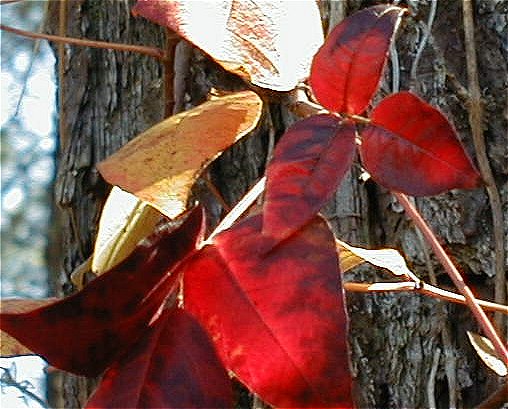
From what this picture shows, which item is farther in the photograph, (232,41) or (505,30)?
(505,30)

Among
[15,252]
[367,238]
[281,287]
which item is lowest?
[15,252]

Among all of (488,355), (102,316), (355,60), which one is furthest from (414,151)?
(488,355)

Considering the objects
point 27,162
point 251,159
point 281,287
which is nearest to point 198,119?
point 281,287

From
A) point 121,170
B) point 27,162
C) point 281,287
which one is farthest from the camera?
point 27,162

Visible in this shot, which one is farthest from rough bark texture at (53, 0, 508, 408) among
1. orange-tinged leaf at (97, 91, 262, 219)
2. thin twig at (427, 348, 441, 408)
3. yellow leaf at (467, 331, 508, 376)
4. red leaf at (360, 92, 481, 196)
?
red leaf at (360, 92, 481, 196)

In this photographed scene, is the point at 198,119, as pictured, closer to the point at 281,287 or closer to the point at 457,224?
the point at 281,287

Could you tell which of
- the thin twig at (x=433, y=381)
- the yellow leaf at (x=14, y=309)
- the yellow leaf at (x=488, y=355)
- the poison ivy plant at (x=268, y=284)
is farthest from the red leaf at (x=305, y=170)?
the thin twig at (x=433, y=381)

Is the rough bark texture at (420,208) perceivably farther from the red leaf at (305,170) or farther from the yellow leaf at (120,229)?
the red leaf at (305,170)
